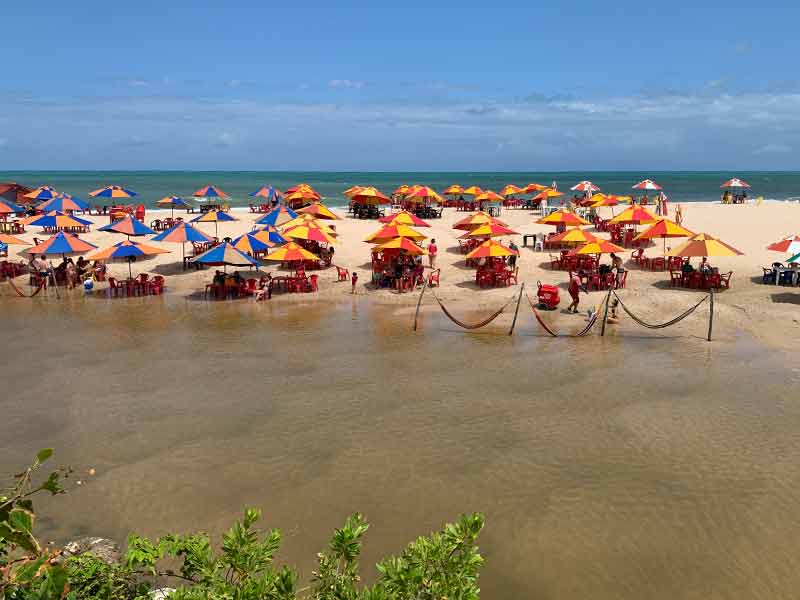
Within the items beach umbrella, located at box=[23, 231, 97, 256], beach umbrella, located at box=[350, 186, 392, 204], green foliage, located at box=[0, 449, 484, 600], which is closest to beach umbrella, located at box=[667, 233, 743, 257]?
green foliage, located at box=[0, 449, 484, 600]

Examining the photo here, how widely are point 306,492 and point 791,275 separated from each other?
16.9 metres

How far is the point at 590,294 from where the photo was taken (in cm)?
1783

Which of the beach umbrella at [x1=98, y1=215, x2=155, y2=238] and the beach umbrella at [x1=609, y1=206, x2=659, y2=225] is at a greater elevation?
the beach umbrella at [x1=609, y1=206, x2=659, y2=225]

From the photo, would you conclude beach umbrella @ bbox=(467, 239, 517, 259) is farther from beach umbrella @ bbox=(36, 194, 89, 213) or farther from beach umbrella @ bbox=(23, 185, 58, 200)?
beach umbrella @ bbox=(23, 185, 58, 200)

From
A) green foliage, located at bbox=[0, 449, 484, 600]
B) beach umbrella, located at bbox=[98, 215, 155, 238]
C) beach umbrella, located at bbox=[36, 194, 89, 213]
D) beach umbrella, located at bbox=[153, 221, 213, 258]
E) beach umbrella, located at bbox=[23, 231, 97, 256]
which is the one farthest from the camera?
beach umbrella, located at bbox=[36, 194, 89, 213]

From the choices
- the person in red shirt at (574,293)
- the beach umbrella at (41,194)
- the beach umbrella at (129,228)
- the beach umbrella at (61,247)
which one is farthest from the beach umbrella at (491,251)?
the beach umbrella at (41,194)

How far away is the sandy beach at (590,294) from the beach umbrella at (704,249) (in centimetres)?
120

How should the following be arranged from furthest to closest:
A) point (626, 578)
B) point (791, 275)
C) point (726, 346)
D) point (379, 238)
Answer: point (379, 238), point (791, 275), point (726, 346), point (626, 578)

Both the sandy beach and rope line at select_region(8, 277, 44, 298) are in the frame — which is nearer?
the sandy beach

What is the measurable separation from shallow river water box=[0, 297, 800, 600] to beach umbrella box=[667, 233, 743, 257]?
461 cm

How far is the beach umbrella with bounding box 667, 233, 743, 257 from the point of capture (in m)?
17.2

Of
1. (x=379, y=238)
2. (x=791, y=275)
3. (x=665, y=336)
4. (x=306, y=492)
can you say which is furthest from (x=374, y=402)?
(x=791, y=275)

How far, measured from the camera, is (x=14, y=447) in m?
8.71

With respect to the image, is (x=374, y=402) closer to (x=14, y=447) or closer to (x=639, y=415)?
(x=639, y=415)
